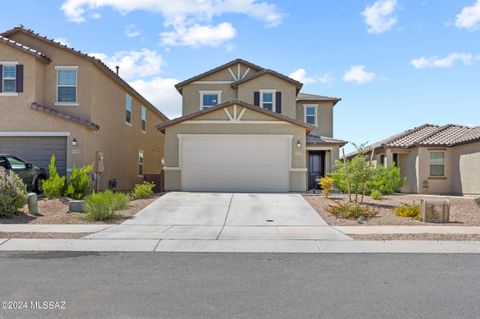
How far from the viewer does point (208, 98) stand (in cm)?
2656

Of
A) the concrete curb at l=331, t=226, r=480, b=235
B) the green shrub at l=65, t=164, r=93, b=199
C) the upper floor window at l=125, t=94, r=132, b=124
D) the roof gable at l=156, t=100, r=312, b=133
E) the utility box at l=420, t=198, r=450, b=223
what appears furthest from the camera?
the upper floor window at l=125, t=94, r=132, b=124

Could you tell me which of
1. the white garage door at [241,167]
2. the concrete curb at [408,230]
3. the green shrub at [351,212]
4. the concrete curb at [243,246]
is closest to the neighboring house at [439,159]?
the white garage door at [241,167]

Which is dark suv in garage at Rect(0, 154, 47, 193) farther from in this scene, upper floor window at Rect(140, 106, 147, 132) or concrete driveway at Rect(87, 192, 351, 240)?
upper floor window at Rect(140, 106, 147, 132)

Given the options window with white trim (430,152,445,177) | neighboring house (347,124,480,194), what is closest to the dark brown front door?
neighboring house (347,124,480,194)

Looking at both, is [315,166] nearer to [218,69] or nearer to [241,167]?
[241,167]

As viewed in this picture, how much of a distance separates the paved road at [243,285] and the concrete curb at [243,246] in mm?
477

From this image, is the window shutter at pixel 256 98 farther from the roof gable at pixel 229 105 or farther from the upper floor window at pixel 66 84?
the upper floor window at pixel 66 84

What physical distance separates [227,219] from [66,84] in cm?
1154

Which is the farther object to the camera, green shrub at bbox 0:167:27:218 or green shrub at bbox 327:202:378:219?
green shrub at bbox 327:202:378:219

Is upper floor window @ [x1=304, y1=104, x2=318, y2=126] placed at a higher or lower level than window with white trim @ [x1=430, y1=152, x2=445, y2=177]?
higher

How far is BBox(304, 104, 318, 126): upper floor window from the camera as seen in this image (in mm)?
27938

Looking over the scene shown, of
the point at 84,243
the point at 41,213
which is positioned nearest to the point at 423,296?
the point at 84,243

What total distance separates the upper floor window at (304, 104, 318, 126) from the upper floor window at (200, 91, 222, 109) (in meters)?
5.80

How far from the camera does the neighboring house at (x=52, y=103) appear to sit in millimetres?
19109
